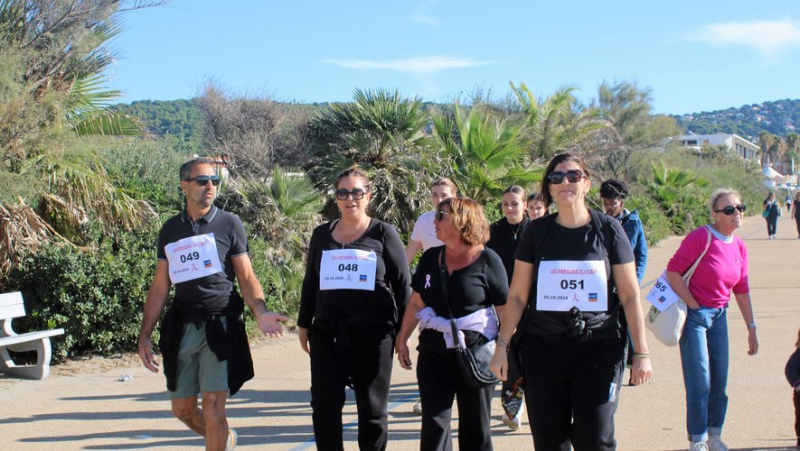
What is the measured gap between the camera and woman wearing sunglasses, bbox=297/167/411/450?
4.37 m

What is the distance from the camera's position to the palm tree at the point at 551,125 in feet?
65.7

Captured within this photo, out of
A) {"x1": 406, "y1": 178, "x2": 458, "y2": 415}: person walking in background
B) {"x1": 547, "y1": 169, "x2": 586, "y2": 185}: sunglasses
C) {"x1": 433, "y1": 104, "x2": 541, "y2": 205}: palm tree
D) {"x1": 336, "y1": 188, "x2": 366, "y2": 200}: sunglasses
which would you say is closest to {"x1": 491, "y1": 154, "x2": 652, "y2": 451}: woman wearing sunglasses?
{"x1": 547, "y1": 169, "x2": 586, "y2": 185}: sunglasses

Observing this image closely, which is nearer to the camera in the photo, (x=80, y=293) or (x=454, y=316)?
(x=454, y=316)

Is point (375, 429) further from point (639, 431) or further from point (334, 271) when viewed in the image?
point (639, 431)

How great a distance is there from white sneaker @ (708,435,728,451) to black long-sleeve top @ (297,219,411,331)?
7.49 ft

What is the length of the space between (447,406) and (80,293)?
481cm

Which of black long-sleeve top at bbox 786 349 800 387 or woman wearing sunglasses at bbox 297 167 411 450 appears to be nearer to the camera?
woman wearing sunglasses at bbox 297 167 411 450

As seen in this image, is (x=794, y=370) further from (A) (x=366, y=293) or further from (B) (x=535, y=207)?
(A) (x=366, y=293)

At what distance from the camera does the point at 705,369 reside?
16.6 feet

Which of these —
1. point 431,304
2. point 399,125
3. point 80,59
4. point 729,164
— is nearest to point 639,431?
point 431,304

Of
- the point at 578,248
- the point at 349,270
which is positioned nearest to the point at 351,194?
the point at 349,270

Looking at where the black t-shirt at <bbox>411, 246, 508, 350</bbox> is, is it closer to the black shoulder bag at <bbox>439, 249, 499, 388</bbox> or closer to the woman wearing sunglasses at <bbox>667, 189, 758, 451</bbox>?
the black shoulder bag at <bbox>439, 249, 499, 388</bbox>

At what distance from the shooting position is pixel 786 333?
963 cm

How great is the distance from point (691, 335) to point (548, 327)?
187cm
